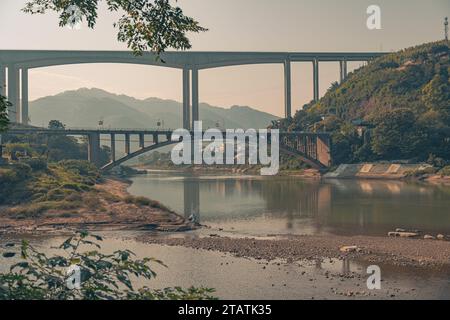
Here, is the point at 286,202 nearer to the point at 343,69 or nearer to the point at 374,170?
the point at 374,170

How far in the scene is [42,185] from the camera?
177 feet

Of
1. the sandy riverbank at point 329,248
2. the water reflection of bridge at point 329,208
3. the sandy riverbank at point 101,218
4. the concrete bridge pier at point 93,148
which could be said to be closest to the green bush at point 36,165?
the sandy riverbank at point 101,218

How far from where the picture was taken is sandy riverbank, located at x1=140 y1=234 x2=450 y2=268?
93.6 feet

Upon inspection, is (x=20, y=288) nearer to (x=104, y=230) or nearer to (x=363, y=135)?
(x=104, y=230)

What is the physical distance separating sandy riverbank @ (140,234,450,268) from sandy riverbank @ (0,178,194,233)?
5227mm

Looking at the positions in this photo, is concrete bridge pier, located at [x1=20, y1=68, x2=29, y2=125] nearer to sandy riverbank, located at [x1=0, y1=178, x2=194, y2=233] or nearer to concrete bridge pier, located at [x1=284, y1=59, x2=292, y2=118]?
concrete bridge pier, located at [x1=284, y1=59, x2=292, y2=118]

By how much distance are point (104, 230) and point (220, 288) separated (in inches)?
763

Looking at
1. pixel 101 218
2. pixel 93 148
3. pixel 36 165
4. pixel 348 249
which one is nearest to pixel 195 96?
pixel 93 148

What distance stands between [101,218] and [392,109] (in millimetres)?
92759

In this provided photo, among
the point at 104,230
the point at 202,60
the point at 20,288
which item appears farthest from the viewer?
the point at 202,60

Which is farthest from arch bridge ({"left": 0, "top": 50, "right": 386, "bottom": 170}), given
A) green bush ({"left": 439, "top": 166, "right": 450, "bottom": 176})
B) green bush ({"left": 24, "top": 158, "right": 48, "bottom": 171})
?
green bush ({"left": 24, "top": 158, "right": 48, "bottom": 171})

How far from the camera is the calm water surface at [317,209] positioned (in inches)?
1622
